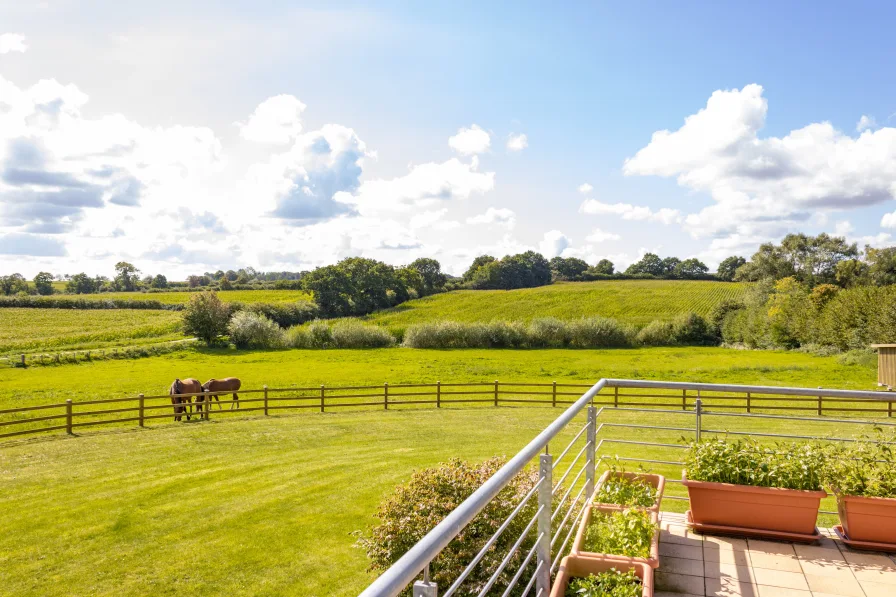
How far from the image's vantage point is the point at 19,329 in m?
46.6

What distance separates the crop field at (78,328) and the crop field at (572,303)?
20377 millimetres

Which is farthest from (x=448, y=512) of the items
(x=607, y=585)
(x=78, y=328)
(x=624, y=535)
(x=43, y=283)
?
(x=43, y=283)

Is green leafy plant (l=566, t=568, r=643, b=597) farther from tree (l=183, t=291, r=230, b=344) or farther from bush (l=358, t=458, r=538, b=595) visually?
tree (l=183, t=291, r=230, b=344)

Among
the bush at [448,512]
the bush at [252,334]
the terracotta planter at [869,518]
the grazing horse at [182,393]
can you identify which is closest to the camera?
the terracotta planter at [869,518]

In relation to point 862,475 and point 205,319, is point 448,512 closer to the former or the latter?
point 862,475

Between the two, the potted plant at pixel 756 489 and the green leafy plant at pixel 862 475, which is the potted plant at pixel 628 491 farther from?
the green leafy plant at pixel 862 475

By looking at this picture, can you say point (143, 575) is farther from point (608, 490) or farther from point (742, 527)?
point (742, 527)

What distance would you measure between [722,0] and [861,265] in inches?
2703

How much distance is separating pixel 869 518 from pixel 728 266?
101859 mm

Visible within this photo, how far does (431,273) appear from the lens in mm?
89188

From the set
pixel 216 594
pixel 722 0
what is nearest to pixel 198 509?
pixel 216 594

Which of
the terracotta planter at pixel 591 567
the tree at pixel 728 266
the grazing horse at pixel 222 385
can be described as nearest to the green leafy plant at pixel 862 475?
the terracotta planter at pixel 591 567

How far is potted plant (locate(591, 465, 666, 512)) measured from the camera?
3.84m

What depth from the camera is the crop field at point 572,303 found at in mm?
60375
